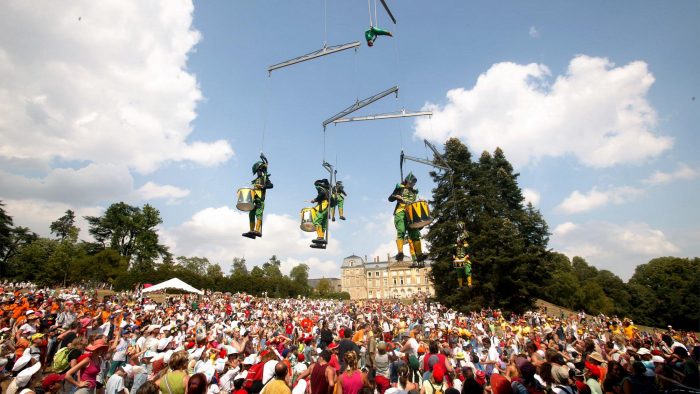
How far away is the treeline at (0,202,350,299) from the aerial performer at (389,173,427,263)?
34213mm

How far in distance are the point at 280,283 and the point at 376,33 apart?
44.3 meters

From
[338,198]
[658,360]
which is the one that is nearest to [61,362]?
[338,198]

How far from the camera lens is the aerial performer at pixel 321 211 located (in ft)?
36.7

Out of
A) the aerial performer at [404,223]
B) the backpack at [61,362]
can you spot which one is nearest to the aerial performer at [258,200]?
the aerial performer at [404,223]

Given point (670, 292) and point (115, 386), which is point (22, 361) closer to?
point (115, 386)

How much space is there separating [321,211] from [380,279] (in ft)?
320

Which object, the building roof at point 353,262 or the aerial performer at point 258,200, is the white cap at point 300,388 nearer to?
the aerial performer at point 258,200

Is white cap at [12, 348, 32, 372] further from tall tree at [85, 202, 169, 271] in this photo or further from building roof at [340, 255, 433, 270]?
building roof at [340, 255, 433, 270]

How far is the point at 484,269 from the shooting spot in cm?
2803

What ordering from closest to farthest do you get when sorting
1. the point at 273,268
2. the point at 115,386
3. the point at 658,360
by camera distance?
the point at 115,386 → the point at 658,360 → the point at 273,268

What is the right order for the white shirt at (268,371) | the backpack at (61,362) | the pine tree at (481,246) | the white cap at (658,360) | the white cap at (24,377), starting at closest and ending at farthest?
1. the white cap at (24,377)
2. the white shirt at (268,371)
3. the backpack at (61,362)
4. the white cap at (658,360)
5. the pine tree at (481,246)

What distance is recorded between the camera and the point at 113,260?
48094mm

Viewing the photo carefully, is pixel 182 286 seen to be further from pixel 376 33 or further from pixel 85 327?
pixel 376 33

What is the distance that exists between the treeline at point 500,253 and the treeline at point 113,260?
2436 centimetres
